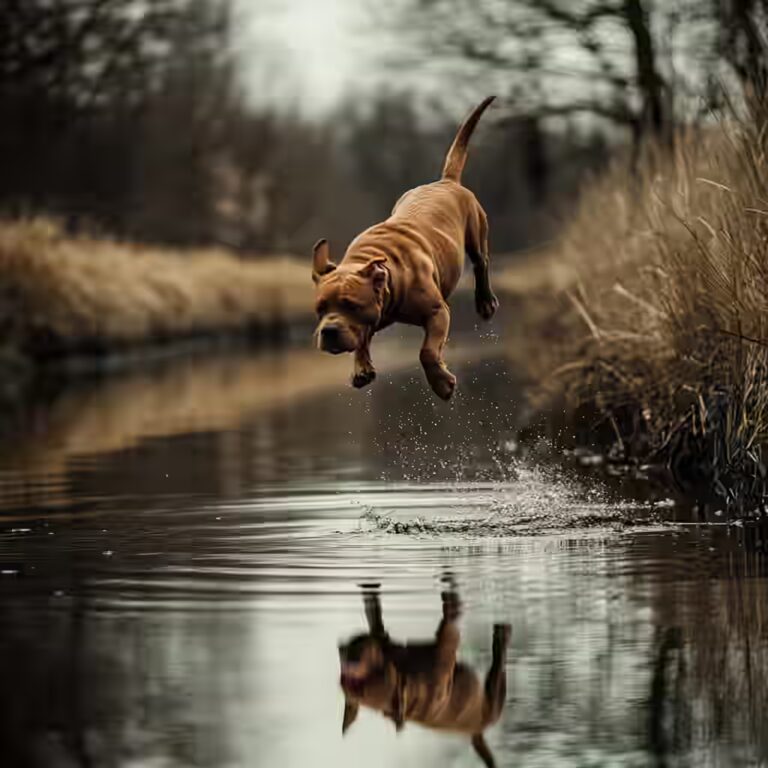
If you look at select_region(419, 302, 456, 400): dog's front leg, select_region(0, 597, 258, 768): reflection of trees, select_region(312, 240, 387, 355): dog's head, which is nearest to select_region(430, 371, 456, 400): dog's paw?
select_region(419, 302, 456, 400): dog's front leg

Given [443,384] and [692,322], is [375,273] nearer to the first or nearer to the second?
[443,384]

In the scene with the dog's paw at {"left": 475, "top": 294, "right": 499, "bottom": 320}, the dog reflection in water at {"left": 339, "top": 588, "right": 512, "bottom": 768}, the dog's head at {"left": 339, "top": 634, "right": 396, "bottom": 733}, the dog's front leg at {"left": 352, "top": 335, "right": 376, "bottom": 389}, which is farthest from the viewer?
the dog's paw at {"left": 475, "top": 294, "right": 499, "bottom": 320}

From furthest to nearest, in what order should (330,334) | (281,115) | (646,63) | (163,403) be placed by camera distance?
(281,115) < (646,63) < (163,403) < (330,334)

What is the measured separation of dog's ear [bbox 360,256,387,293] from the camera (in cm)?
1038

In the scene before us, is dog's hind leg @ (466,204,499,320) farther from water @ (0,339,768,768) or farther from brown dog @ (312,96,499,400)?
water @ (0,339,768,768)

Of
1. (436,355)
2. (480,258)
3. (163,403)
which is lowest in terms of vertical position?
(436,355)

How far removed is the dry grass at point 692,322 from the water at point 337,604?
0.72 m

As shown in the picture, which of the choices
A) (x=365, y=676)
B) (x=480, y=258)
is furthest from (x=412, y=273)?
(x=365, y=676)

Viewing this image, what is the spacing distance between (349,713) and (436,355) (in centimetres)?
478

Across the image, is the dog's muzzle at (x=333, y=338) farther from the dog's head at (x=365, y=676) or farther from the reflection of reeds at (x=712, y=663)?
the dog's head at (x=365, y=676)

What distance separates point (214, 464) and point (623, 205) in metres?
4.80

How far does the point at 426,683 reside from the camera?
22.9 feet

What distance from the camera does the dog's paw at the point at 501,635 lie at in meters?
7.69

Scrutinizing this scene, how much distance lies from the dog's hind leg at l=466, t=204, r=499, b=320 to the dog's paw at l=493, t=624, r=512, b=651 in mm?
4708
